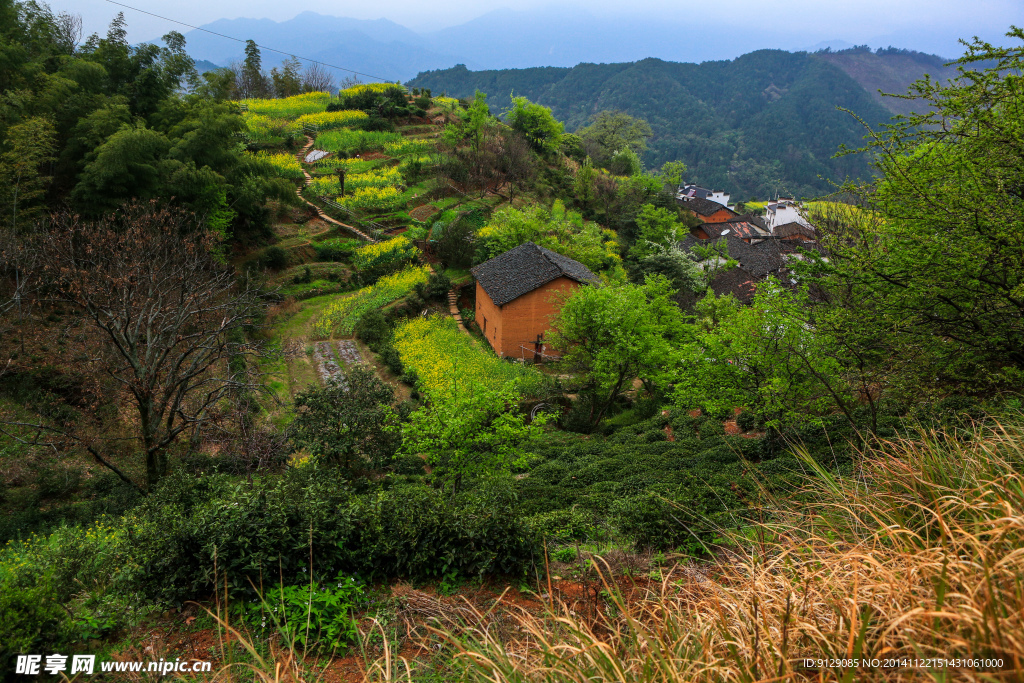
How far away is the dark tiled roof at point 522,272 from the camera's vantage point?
24922mm

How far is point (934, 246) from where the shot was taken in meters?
9.17

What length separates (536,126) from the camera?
60.7 meters

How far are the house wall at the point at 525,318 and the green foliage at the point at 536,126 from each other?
3879 cm

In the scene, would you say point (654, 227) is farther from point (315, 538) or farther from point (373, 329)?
point (315, 538)

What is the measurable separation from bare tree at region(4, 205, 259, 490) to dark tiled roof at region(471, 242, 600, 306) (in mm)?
10993

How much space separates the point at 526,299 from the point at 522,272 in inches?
70.3

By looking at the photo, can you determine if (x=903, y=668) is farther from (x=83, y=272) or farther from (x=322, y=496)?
(x=83, y=272)

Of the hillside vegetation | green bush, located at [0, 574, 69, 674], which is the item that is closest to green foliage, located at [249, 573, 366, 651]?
the hillside vegetation

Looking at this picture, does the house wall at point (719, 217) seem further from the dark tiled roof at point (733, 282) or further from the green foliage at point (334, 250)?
the green foliage at point (334, 250)

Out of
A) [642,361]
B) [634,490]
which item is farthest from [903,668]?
[642,361]


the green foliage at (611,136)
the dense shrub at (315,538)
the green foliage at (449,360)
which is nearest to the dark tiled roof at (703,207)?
the green foliage at (611,136)

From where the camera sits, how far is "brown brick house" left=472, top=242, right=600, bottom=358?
2489 cm

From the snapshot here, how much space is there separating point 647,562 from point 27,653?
648cm

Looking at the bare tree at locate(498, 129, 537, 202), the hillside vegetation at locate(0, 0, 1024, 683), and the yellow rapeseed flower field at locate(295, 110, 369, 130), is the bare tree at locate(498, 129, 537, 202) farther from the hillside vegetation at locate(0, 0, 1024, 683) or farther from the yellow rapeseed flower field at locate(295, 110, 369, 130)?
the hillside vegetation at locate(0, 0, 1024, 683)
